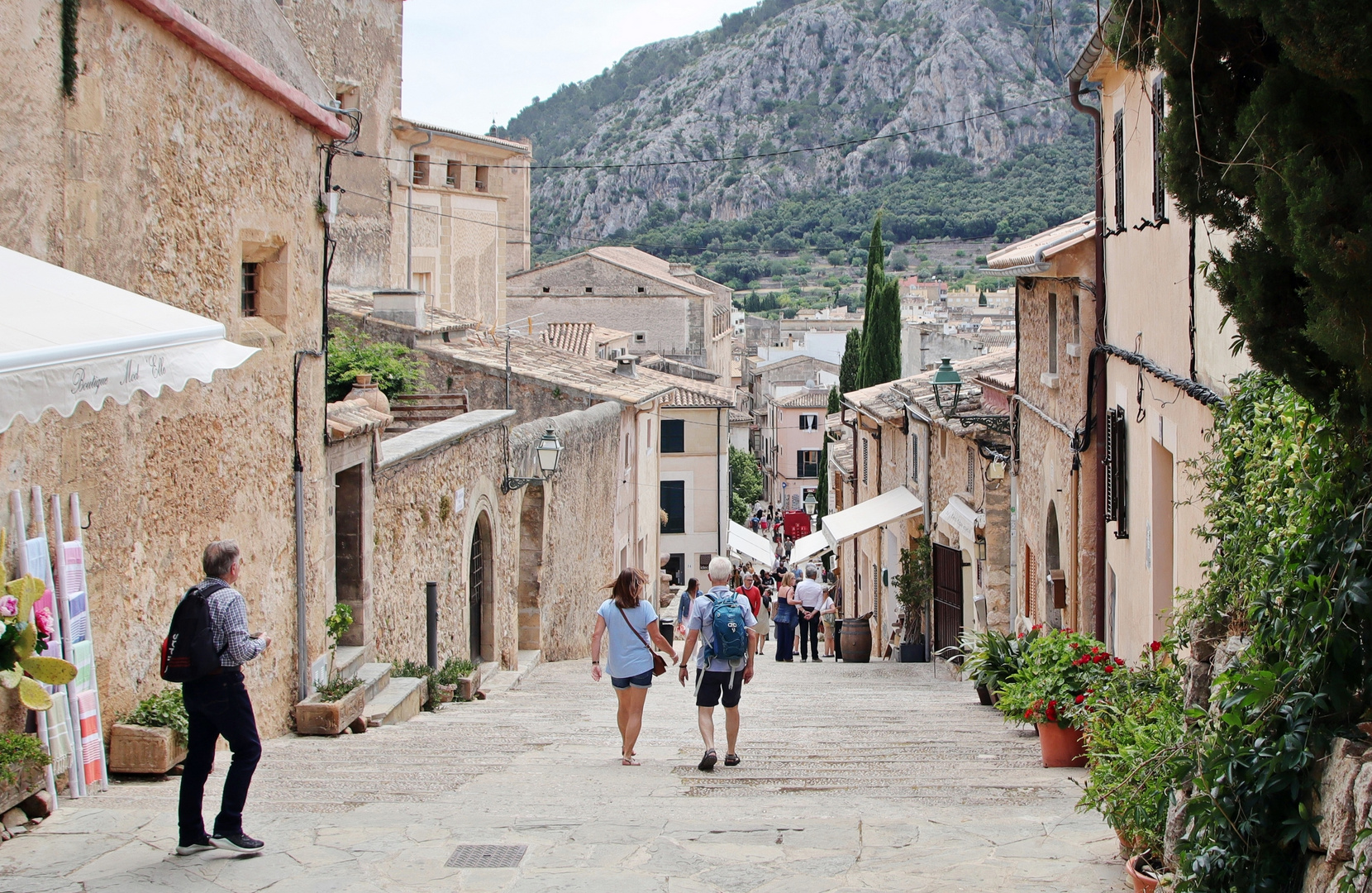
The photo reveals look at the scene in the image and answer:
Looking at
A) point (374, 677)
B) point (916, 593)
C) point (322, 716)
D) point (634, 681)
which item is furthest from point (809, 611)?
point (634, 681)

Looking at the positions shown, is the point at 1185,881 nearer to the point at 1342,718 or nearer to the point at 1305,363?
the point at 1342,718

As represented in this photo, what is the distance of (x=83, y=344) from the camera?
509cm

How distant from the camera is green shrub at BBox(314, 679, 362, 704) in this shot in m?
9.97

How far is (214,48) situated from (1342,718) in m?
7.09

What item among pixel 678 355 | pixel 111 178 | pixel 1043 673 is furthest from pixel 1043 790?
pixel 678 355

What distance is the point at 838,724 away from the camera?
11.1 meters

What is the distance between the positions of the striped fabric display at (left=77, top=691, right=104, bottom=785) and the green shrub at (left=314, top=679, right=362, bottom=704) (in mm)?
2888

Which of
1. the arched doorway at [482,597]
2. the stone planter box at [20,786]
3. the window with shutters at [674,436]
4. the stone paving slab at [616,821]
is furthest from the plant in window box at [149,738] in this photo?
the window with shutters at [674,436]

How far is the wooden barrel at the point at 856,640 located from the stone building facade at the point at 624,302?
35.8m

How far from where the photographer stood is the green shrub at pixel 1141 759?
16.5 feet

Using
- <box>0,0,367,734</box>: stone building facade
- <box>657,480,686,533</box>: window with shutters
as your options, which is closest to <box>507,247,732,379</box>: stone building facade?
<box>657,480,686,533</box>: window with shutters

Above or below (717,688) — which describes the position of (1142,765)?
above

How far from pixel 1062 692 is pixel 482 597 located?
903 cm

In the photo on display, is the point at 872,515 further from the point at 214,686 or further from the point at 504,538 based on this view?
the point at 214,686
